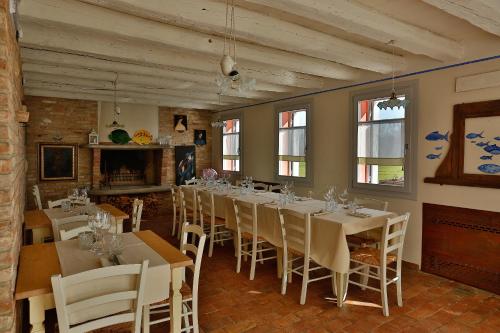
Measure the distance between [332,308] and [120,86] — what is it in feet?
16.2

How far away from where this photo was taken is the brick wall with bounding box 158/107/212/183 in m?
8.52

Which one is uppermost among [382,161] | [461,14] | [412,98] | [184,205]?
[461,14]

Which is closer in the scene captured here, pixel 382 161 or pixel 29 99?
pixel 382 161

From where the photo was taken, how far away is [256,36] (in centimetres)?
326

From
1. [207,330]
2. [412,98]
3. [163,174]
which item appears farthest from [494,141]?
[163,174]

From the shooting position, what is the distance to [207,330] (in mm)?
3004

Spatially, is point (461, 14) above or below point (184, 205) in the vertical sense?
above

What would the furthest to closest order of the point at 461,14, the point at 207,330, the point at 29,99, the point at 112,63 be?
the point at 29,99 < the point at 112,63 < the point at 207,330 < the point at 461,14

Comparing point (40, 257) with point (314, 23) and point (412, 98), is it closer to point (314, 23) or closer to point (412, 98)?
point (314, 23)

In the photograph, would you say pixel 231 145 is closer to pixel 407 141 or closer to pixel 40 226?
pixel 407 141

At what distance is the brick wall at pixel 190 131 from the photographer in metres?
8.52

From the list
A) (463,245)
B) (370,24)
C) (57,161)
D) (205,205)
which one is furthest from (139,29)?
(57,161)

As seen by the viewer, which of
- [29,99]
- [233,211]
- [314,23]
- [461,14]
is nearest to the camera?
[461,14]

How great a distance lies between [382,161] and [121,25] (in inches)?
150
